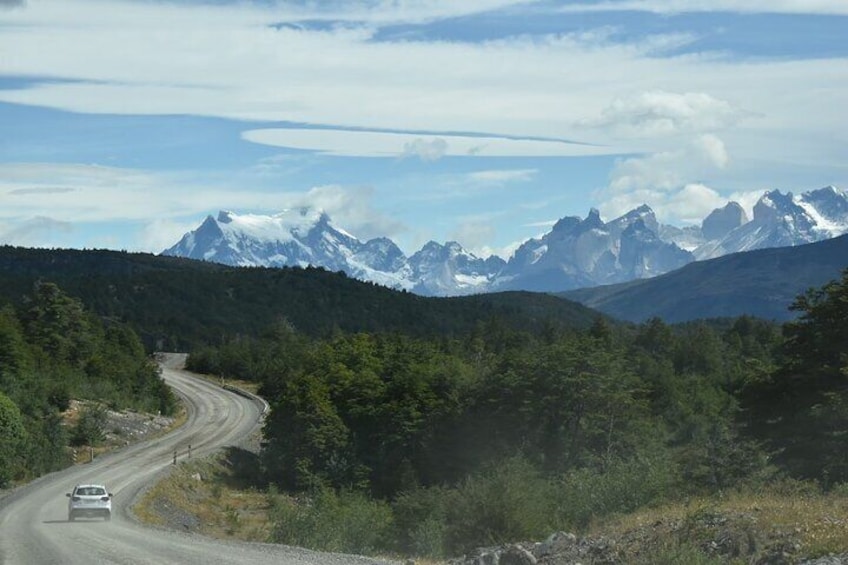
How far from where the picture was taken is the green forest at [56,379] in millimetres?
57906

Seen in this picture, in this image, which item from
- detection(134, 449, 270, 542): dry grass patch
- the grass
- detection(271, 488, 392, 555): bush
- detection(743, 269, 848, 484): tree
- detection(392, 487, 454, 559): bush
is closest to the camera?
the grass

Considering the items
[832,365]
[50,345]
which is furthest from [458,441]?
[50,345]

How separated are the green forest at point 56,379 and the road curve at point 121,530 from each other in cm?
252

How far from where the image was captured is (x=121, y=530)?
32281mm

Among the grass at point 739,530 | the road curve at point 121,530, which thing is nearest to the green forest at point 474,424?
the grass at point 739,530

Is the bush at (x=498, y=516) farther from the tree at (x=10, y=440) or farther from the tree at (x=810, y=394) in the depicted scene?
the tree at (x=10, y=440)

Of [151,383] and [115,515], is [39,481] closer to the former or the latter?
[115,515]

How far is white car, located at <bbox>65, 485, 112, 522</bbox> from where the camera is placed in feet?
120

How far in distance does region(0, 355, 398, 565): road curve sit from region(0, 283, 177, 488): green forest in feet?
8.25

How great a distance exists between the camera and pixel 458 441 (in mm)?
76938

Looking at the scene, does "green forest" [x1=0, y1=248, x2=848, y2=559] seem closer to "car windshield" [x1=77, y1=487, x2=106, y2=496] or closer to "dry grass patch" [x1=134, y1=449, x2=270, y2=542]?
"dry grass patch" [x1=134, y1=449, x2=270, y2=542]

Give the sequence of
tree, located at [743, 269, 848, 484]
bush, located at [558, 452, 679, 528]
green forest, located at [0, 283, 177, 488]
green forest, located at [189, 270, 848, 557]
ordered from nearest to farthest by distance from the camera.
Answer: bush, located at [558, 452, 679, 528]
green forest, located at [189, 270, 848, 557]
tree, located at [743, 269, 848, 484]
green forest, located at [0, 283, 177, 488]

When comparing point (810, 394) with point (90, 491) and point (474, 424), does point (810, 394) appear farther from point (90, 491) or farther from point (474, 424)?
point (474, 424)

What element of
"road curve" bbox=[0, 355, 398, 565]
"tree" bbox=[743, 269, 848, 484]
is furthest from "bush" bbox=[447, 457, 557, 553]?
"tree" bbox=[743, 269, 848, 484]
